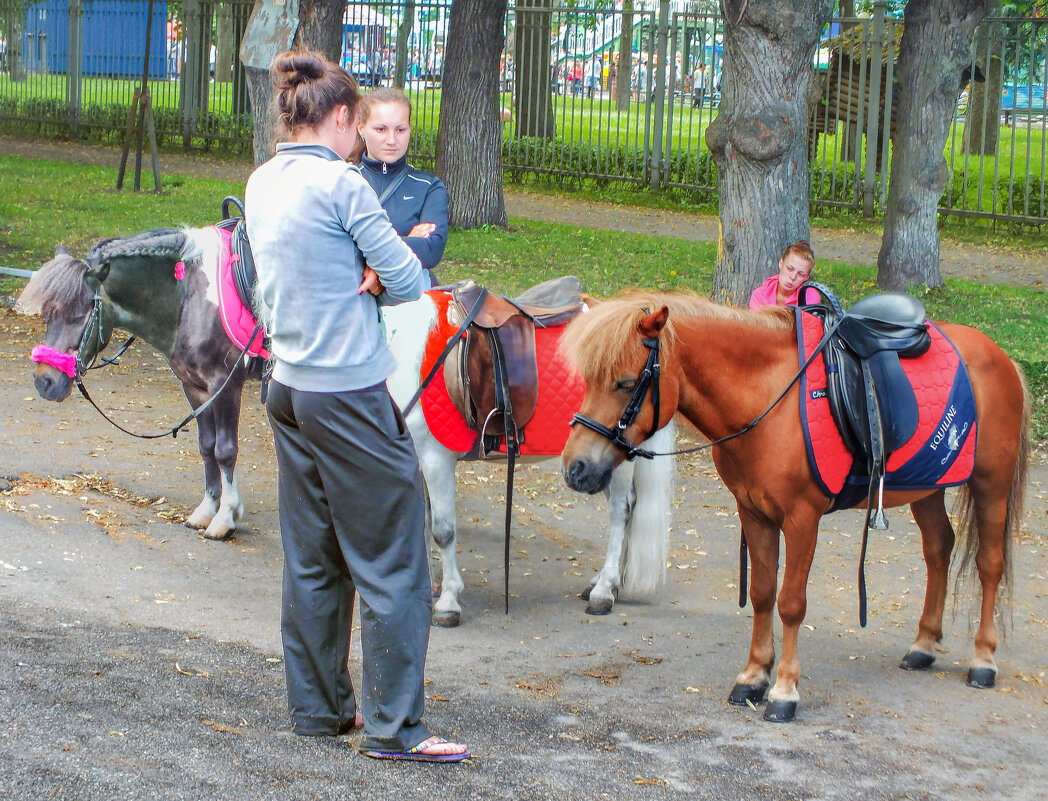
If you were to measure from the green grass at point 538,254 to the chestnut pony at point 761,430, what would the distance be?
4397 millimetres

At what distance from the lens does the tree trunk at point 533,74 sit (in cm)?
1945

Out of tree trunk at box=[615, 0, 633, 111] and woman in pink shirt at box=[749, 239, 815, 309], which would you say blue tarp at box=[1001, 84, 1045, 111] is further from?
woman in pink shirt at box=[749, 239, 815, 309]

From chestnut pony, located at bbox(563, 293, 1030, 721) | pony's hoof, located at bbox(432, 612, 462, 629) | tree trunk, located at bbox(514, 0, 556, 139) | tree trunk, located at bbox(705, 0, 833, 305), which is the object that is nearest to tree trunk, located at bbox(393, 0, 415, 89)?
tree trunk, located at bbox(514, 0, 556, 139)

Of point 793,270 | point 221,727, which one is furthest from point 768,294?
point 221,727

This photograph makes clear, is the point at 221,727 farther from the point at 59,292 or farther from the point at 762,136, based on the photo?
the point at 762,136

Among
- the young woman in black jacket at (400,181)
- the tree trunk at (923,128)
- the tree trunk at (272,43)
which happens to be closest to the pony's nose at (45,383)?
the young woman in black jacket at (400,181)

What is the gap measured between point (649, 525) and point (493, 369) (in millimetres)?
1116

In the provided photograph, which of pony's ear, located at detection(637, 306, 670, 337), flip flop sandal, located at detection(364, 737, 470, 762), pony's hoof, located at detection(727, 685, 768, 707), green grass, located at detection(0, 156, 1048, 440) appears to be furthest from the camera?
green grass, located at detection(0, 156, 1048, 440)

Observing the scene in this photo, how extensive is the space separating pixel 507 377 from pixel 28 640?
7.08ft

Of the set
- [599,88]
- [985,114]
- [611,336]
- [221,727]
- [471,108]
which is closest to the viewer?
[221,727]

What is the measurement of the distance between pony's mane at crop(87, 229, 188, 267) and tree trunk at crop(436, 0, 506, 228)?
29.9 ft

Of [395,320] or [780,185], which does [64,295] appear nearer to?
[395,320]

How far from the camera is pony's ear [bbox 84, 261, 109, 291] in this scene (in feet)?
19.1

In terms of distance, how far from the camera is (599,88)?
66.7ft
